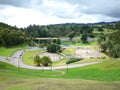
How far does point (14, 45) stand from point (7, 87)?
146 meters

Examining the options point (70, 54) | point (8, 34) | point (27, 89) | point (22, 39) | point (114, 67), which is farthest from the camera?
point (22, 39)

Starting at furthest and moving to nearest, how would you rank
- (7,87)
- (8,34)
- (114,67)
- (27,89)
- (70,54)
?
1. (8,34)
2. (70,54)
3. (114,67)
4. (7,87)
5. (27,89)

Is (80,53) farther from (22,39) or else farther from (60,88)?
(60,88)

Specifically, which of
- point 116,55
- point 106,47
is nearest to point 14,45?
point 106,47

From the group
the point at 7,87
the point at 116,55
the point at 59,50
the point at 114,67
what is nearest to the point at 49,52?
the point at 59,50

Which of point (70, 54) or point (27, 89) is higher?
point (27, 89)

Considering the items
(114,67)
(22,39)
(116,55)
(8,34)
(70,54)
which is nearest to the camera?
(114,67)

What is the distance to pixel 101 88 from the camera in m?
33.8

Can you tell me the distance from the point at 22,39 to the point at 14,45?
9283mm

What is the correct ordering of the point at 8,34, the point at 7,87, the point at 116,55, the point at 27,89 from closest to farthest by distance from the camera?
the point at 27,89 < the point at 7,87 < the point at 116,55 < the point at 8,34

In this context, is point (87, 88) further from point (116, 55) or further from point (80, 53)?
point (80, 53)

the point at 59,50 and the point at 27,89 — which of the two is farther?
the point at 59,50

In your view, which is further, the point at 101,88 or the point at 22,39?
the point at 22,39

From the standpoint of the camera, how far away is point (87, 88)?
109ft
